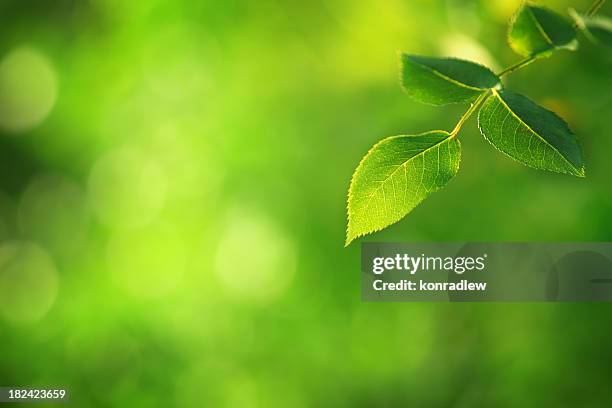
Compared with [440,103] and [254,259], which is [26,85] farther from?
[440,103]

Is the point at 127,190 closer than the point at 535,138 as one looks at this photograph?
No

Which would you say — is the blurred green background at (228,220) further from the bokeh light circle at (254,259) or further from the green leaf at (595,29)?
the green leaf at (595,29)

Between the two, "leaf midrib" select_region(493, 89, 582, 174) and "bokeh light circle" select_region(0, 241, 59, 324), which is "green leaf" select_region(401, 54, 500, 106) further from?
"bokeh light circle" select_region(0, 241, 59, 324)

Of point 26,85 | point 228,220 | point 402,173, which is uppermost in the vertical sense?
point 26,85

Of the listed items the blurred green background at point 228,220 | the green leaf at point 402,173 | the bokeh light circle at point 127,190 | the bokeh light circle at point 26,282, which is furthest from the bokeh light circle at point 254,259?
the green leaf at point 402,173

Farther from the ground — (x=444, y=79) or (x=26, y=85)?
(x=26, y=85)

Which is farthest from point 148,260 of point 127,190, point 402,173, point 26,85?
point 402,173
